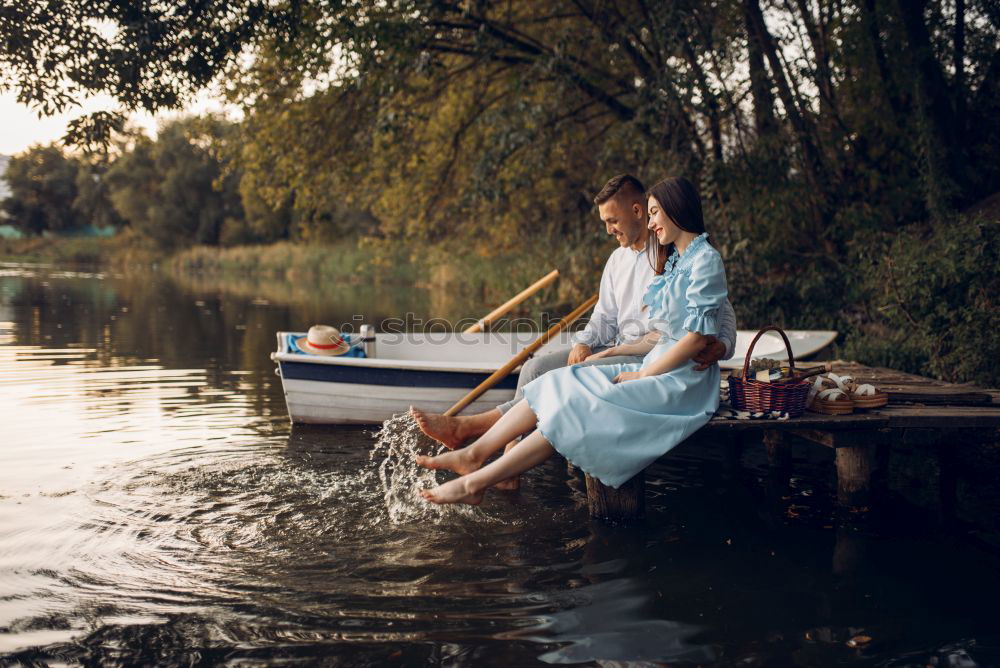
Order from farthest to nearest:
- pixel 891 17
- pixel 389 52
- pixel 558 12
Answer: pixel 558 12 → pixel 389 52 → pixel 891 17

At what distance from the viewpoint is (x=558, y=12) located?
11.1m

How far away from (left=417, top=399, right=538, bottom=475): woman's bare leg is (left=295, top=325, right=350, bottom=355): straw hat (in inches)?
104

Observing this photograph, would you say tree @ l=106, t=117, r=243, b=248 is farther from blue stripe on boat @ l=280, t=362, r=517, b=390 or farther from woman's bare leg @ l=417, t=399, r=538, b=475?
woman's bare leg @ l=417, t=399, r=538, b=475

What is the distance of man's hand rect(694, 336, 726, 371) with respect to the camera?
11.2ft

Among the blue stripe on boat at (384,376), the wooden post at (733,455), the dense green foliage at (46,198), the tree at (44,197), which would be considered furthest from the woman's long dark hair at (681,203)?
the tree at (44,197)

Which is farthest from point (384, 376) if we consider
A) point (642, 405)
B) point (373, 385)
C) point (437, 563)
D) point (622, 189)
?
point (642, 405)

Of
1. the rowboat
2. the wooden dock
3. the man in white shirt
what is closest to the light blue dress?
the wooden dock

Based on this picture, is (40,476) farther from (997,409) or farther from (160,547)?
(997,409)

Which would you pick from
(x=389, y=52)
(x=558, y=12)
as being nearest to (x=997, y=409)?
(x=389, y=52)

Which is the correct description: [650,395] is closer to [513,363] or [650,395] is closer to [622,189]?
[622,189]

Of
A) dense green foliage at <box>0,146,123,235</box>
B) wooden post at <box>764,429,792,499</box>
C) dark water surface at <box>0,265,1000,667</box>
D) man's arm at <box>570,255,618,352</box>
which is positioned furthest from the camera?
dense green foliage at <box>0,146,123,235</box>

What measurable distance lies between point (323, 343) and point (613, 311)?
243 centimetres

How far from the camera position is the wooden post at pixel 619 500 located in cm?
374

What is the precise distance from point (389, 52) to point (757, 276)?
4688 mm
